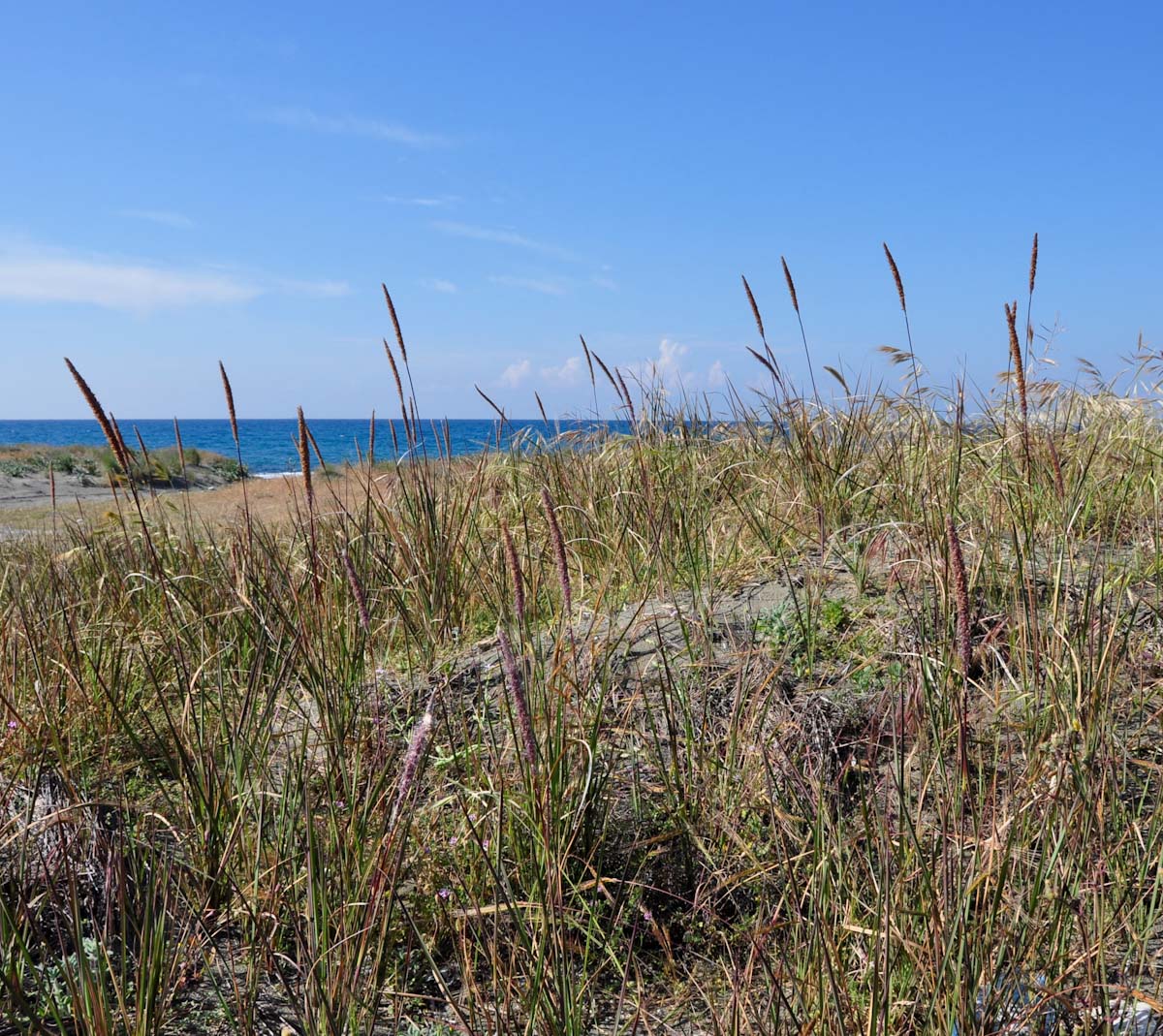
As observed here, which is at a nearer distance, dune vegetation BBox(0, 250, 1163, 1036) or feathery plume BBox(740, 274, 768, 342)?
dune vegetation BBox(0, 250, 1163, 1036)

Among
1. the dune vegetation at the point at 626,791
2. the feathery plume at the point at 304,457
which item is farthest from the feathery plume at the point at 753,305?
the feathery plume at the point at 304,457

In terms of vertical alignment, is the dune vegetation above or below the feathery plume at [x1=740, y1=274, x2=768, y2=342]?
below

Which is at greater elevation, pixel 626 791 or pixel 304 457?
pixel 304 457

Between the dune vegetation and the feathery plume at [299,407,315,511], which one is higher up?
the feathery plume at [299,407,315,511]

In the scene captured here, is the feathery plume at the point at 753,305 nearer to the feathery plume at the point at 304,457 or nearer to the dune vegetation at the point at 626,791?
the dune vegetation at the point at 626,791

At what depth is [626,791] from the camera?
2.29m

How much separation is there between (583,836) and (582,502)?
256 centimetres

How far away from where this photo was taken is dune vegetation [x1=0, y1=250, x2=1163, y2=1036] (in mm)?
1400

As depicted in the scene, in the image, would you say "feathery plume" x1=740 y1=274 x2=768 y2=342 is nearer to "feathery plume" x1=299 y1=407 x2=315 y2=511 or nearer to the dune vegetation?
the dune vegetation

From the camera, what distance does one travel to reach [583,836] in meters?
2.01

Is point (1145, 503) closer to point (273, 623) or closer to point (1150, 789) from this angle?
point (1150, 789)

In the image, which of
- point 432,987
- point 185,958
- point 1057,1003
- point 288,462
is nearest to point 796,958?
point 1057,1003

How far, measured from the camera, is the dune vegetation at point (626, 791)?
55.1 inches

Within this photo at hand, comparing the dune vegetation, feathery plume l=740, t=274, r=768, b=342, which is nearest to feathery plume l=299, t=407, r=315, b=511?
the dune vegetation
